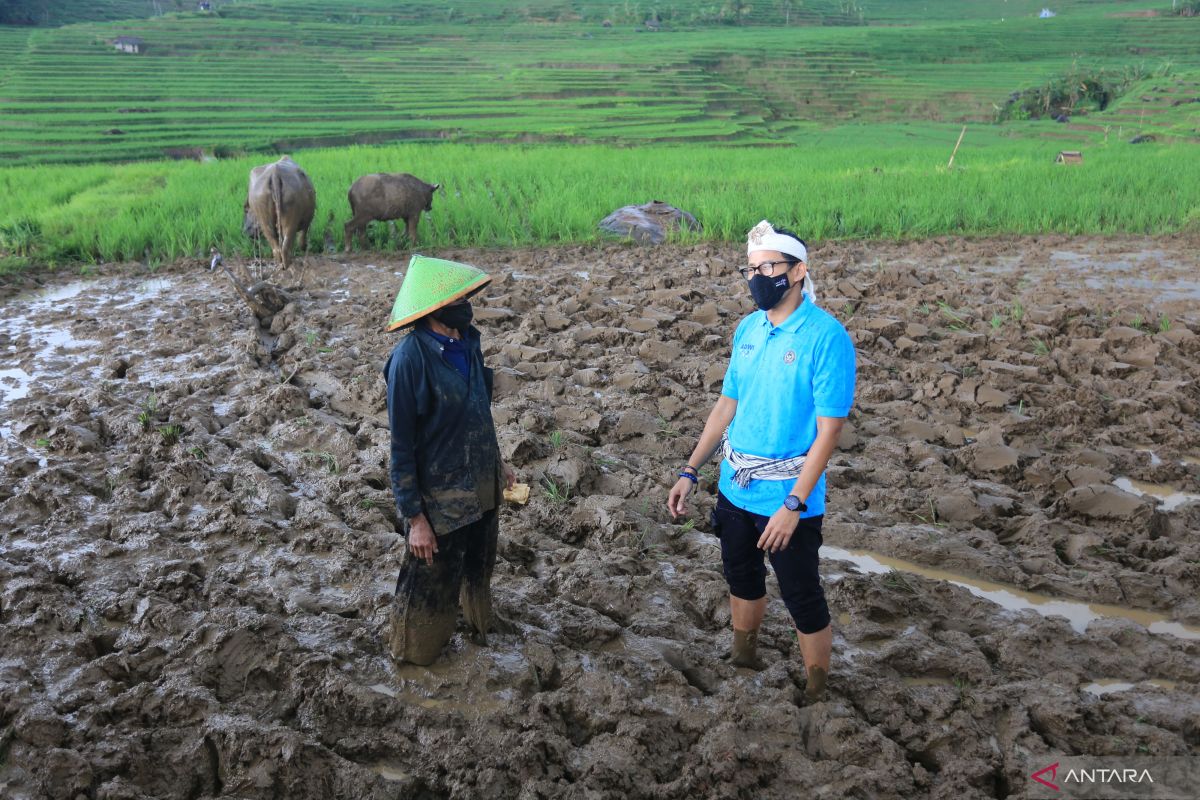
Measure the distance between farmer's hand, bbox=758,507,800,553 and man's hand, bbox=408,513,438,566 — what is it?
1.00m

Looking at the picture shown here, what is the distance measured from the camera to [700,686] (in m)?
2.97

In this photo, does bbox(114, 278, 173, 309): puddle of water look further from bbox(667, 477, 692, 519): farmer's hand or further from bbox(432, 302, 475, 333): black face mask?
bbox(667, 477, 692, 519): farmer's hand

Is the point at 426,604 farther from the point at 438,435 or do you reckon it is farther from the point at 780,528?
the point at 780,528

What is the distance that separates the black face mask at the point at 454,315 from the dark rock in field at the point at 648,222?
752cm

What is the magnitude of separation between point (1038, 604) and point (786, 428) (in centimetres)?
166

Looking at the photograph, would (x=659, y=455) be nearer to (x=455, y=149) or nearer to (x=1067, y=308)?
(x=1067, y=308)

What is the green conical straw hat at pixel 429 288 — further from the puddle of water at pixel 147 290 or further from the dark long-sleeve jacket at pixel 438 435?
the puddle of water at pixel 147 290

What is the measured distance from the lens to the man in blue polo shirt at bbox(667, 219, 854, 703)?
8.12 ft

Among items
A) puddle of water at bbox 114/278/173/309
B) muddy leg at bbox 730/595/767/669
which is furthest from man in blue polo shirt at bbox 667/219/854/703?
puddle of water at bbox 114/278/173/309

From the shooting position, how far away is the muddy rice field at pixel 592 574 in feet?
8.52

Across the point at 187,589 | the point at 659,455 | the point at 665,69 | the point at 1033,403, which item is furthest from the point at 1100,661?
the point at 665,69

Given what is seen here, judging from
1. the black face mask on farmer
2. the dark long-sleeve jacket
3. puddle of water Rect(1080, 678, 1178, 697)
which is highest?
the black face mask on farmer

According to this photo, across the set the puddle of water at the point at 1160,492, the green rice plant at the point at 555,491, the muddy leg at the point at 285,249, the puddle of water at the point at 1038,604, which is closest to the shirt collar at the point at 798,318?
the puddle of water at the point at 1038,604

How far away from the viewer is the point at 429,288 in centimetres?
269
